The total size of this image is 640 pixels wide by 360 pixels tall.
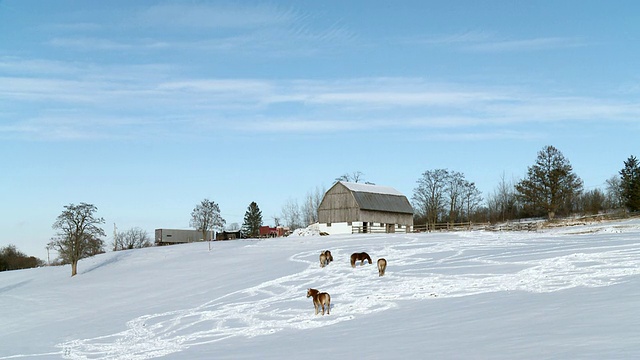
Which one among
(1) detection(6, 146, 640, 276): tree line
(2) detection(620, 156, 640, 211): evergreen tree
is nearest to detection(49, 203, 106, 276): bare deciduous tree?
(1) detection(6, 146, 640, 276): tree line

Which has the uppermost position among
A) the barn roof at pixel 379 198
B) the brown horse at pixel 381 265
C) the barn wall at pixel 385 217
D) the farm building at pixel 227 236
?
the barn roof at pixel 379 198

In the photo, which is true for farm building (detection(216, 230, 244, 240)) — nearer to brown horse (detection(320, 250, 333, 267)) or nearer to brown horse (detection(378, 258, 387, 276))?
brown horse (detection(320, 250, 333, 267))

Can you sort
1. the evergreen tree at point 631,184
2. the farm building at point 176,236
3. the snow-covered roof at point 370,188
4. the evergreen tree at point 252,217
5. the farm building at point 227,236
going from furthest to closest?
the evergreen tree at point 252,217 → the farm building at point 227,236 → the farm building at point 176,236 → the snow-covered roof at point 370,188 → the evergreen tree at point 631,184

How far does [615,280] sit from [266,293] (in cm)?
1804

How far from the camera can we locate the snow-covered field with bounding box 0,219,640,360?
16125 millimetres

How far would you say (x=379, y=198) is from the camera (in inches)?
3501

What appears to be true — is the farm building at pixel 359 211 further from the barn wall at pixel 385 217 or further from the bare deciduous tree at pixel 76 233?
the bare deciduous tree at pixel 76 233

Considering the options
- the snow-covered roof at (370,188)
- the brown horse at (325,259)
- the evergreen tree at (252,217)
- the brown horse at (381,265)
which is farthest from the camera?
the evergreen tree at (252,217)

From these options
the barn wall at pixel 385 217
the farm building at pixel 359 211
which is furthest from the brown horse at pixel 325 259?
the barn wall at pixel 385 217

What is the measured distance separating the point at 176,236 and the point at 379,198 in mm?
37220

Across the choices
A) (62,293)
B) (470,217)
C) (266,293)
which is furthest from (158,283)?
(470,217)

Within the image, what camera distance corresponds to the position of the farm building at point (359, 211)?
84.7 metres

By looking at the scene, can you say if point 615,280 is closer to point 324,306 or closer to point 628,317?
point 628,317

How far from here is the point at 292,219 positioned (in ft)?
495
